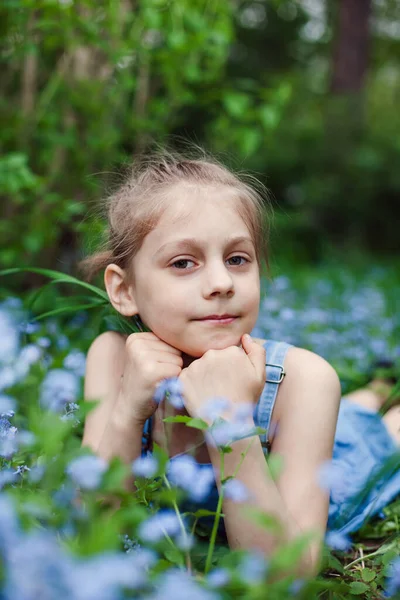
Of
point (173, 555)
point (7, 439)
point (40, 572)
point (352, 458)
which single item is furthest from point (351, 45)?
point (40, 572)

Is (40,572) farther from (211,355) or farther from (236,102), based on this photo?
(236,102)

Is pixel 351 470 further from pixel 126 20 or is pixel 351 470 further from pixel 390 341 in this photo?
pixel 126 20

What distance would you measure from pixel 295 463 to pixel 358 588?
0.28 metres

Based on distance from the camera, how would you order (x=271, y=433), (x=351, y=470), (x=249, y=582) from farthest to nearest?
(x=351, y=470) → (x=271, y=433) → (x=249, y=582)

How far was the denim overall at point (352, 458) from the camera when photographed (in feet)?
5.31

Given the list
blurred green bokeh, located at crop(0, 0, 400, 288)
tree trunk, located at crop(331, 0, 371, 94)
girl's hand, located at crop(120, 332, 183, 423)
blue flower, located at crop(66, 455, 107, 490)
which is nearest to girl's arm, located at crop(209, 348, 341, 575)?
girl's hand, located at crop(120, 332, 183, 423)

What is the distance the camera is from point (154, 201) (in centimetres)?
164

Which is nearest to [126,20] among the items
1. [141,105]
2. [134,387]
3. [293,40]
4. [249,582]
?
[141,105]

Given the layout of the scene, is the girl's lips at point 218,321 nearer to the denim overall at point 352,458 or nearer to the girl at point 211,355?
the girl at point 211,355

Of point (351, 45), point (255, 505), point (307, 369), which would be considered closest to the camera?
point (255, 505)

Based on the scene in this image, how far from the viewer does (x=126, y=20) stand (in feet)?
10.6

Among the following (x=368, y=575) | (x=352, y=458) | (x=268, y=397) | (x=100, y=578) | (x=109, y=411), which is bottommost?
(x=352, y=458)

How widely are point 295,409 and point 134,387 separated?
1.22 ft

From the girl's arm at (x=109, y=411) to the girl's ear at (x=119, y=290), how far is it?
158 mm
